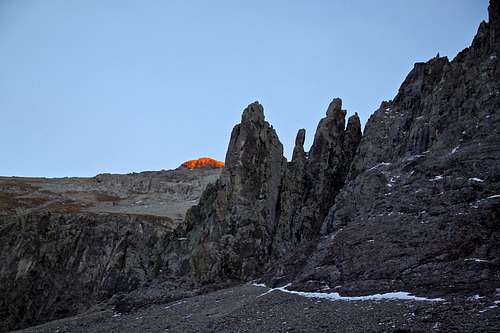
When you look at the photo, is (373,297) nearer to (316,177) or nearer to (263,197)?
(263,197)

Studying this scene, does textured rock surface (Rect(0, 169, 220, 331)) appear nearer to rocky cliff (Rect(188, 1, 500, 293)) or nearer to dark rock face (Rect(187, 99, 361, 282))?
dark rock face (Rect(187, 99, 361, 282))

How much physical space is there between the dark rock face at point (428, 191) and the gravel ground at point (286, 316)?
11.1 feet

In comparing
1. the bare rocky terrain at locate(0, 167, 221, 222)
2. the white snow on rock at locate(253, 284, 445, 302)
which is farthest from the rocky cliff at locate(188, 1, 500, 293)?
the bare rocky terrain at locate(0, 167, 221, 222)

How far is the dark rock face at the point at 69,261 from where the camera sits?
197ft

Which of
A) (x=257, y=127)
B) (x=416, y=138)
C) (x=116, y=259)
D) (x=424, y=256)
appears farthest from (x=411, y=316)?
(x=116, y=259)

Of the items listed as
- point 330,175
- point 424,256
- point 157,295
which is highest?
point 330,175

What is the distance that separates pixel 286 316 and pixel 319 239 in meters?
17.0

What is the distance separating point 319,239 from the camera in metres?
44.2

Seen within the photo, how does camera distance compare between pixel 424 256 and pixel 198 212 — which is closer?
pixel 424 256

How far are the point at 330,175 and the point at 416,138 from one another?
52.2ft

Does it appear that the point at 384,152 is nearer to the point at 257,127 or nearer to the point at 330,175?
the point at 330,175

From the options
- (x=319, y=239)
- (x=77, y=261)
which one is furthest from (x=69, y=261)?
(x=319, y=239)

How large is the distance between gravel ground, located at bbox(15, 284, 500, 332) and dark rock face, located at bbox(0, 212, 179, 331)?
14387 mm

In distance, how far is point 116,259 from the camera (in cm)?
6481
